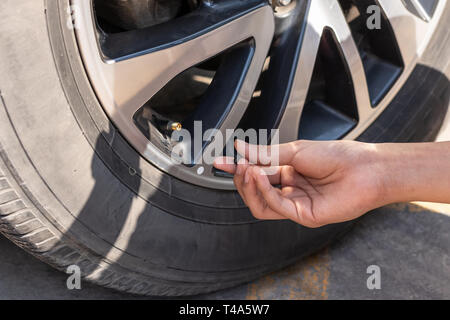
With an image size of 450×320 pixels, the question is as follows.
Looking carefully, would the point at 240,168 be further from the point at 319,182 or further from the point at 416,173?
the point at 416,173

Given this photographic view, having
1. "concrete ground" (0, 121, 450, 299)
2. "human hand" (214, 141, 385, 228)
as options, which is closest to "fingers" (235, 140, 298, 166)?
"human hand" (214, 141, 385, 228)

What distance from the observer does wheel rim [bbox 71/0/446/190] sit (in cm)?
109

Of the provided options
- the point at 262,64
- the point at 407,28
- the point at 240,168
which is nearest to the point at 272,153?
the point at 240,168

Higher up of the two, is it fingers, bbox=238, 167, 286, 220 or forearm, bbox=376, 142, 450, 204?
forearm, bbox=376, 142, 450, 204

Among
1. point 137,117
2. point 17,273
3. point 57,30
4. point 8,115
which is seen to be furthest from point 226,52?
point 17,273

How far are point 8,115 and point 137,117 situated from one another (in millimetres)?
289

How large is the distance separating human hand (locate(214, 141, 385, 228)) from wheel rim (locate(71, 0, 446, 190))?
14 centimetres

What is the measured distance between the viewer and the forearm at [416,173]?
44.1 inches

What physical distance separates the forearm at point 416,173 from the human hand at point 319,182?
0.02 metres

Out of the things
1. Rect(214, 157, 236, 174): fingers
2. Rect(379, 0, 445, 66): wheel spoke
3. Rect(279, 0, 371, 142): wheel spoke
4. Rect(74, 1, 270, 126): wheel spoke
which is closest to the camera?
Rect(74, 1, 270, 126): wheel spoke

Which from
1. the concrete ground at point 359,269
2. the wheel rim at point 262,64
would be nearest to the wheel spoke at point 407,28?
the wheel rim at point 262,64

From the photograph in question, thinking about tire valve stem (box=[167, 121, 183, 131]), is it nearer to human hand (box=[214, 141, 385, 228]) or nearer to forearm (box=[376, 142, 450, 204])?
human hand (box=[214, 141, 385, 228])

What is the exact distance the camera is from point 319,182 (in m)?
1.22
